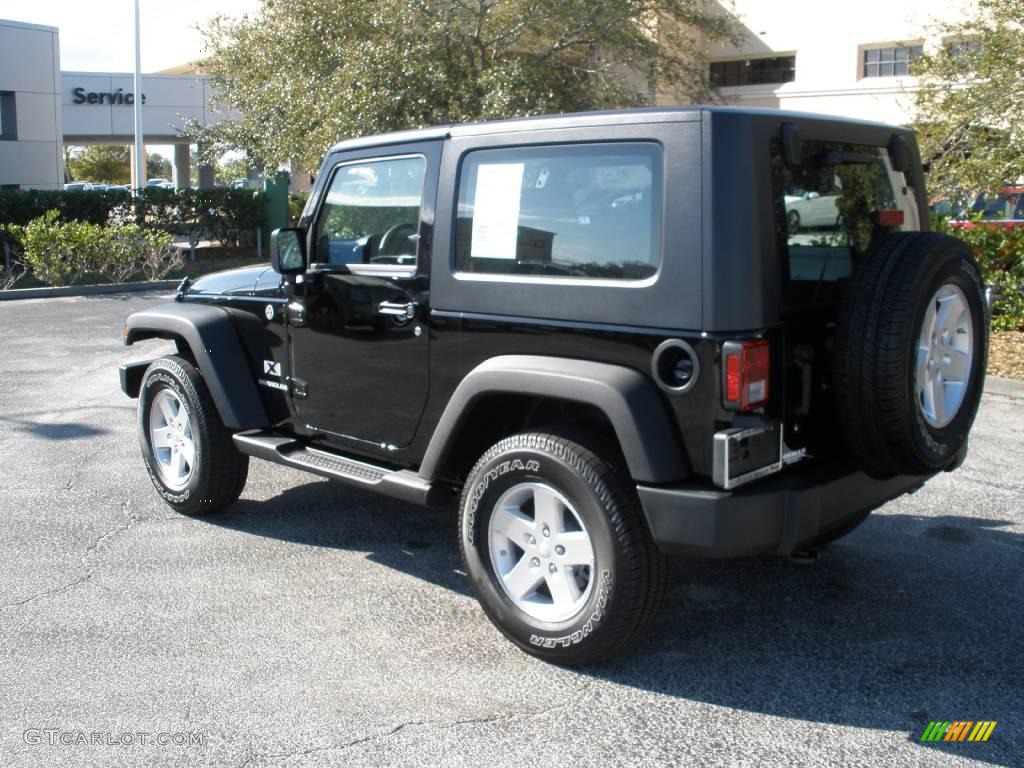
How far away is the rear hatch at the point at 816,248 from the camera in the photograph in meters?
3.67

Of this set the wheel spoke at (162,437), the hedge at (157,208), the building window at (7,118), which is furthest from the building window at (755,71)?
the wheel spoke at (162,437)

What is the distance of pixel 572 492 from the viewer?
12.3 feet

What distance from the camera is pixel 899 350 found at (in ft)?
11.5

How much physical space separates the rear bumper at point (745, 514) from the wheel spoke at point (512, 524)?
0.61m

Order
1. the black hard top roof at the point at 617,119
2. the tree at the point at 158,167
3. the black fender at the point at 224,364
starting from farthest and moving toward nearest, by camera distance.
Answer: the tree at the point at 158,167 < the black fender at the point at 224,364 < the black hard top roof at the point at 617,119

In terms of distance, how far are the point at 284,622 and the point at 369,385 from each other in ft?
3.55

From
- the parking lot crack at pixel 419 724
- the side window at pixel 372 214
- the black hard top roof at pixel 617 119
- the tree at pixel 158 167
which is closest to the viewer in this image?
the parking lot crack at pixel 419 724

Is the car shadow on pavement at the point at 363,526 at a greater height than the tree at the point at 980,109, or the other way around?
the tree at the point at 980,109

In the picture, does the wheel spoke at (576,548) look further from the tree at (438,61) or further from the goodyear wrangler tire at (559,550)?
the tree at (438,61)

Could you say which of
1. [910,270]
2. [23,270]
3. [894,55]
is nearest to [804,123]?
[910,270]

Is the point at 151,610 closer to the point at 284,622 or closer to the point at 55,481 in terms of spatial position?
the point at 284,622

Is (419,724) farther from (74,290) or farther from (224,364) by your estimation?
(74,290)
